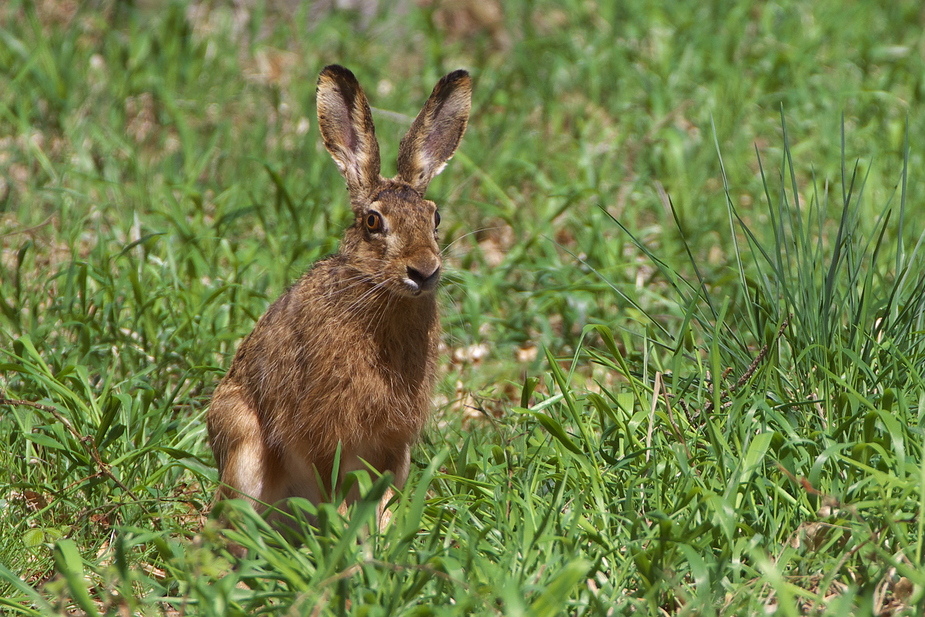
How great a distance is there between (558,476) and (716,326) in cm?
67

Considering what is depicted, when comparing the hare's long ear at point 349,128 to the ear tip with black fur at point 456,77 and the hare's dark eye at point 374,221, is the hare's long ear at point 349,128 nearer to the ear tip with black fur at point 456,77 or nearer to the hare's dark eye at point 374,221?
the hare's dark eye at point 374,221

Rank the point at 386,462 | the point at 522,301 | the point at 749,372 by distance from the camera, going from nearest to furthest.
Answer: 1. the point at 749,372
2. the point at 386,462
3. the point at 522,301

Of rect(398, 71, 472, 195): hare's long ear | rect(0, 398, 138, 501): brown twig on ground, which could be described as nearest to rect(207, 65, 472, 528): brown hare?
rect(398, 71, 472, 195): hare's long ear

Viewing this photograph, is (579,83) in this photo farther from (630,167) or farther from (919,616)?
(919,616)

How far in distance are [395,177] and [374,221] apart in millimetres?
352

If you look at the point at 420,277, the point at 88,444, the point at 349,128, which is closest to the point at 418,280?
the point at 420,277

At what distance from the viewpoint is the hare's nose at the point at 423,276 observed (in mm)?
3283

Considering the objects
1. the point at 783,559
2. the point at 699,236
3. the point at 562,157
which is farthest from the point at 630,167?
the point at 783,559

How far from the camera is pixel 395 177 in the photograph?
3.83 m

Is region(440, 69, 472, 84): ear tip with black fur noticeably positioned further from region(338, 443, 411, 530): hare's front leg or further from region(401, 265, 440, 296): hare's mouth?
region(338, 443, 411, 530): hare's front leg

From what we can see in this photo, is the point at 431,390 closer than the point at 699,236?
Yes

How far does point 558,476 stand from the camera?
311cm

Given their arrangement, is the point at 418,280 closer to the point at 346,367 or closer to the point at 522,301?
the point at 346,367

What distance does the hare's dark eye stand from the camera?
11.5 ft
